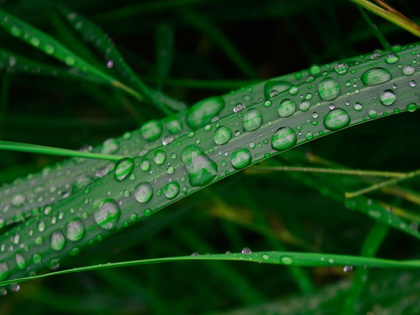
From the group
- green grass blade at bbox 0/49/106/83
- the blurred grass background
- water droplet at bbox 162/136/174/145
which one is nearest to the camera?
water droplet at bbox 162/136/174/145

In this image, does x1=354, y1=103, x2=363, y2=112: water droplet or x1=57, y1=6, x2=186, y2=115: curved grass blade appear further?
x1=57, y1=6, x2=186, y2=115: curved grass blade

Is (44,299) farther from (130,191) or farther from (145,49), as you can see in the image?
(130,191)

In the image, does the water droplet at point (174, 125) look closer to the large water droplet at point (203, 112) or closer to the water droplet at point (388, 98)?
the large water droplet at point (203, 112)

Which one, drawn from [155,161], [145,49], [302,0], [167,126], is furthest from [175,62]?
[155,161]

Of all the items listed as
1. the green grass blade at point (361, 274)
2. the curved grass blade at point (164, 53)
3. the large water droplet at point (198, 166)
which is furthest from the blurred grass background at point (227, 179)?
the large water droplet at point (198, 166)

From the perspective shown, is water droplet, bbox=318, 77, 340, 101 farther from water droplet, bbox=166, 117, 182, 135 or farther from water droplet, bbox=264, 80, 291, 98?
water droplet, bbox=166, 117, 182, 135

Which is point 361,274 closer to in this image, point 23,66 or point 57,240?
point 57,240

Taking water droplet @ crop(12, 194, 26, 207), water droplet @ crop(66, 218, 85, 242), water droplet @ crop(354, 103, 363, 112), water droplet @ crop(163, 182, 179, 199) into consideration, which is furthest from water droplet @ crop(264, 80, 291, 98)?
water droplet @ crop(12, 194, 26, 207)
